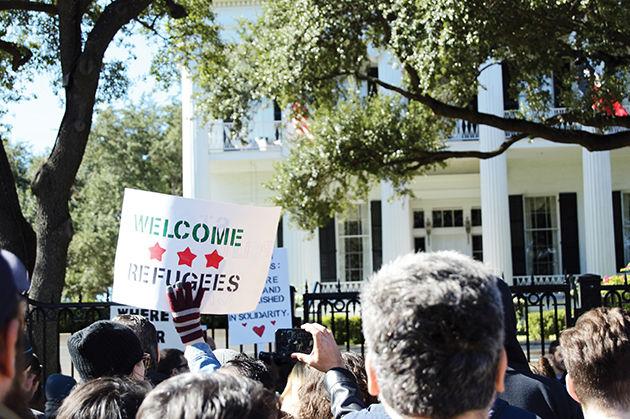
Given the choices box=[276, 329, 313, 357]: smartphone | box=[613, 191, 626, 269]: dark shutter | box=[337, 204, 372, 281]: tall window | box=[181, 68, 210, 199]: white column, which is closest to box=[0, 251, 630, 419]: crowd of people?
box=[276, 329, 313, 357]: smartphone

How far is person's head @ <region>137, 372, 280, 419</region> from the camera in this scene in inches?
84.0

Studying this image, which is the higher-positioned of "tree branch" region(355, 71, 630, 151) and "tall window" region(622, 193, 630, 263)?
"tree branch" region(355, 71, 630, 151)

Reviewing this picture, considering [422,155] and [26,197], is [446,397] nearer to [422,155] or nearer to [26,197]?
[422,155]

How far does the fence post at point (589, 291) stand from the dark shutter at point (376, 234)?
17.0m

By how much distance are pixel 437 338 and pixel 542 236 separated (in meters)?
24.5

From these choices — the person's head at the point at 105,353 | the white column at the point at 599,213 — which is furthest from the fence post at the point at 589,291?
the white column at the point at 599,213

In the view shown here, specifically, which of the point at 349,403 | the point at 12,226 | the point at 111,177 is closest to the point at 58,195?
the point at 12,226

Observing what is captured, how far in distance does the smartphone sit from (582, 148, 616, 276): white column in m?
21.2

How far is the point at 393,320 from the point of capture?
7.04 feet

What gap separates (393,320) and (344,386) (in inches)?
40.0

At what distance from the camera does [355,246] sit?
26344 millimetres

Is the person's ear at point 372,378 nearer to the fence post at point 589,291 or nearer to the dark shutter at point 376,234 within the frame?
the fence post at point 589,291

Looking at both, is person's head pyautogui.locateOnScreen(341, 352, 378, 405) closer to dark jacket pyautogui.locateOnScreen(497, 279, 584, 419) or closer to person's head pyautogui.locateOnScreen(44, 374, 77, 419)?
dark jacket pyautogui.locateOnScreen(497, 279, 584, 419)

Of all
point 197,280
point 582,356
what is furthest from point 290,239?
point 582,356
